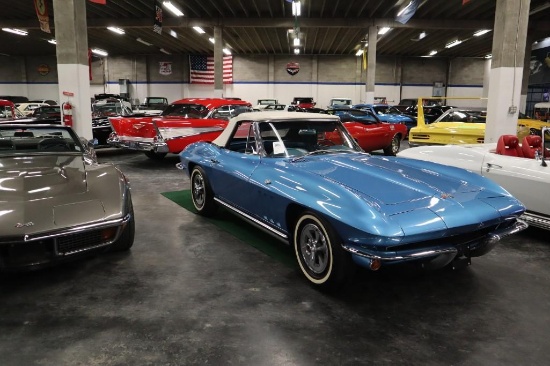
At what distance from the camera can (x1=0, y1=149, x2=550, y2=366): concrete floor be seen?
239cm

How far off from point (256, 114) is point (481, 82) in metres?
29.7

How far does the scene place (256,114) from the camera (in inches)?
183

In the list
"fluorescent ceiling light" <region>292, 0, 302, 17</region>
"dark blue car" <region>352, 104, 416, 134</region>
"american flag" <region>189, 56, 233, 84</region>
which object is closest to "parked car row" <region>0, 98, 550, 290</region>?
"dark blue car" <region>352, 104, 416, 134</region>

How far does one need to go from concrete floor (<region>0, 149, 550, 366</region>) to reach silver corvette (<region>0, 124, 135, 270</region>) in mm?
341

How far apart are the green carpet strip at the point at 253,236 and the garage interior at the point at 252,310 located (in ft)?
0.17

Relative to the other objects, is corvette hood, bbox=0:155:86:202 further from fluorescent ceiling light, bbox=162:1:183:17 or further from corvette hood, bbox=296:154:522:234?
fluorescent ceiling light, bbox=162:1:183:17

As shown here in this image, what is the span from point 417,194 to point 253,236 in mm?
2038

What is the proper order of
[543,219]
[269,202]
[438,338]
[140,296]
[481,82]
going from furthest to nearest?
[481,82], [543,219], [269,202], [140,296], [438,338]

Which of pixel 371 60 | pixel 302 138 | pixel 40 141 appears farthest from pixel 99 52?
pixel 302 138

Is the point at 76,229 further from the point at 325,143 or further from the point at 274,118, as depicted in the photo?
the point at 325,143

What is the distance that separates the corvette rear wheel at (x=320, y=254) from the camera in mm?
2930

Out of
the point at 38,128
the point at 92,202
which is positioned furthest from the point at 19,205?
the point at 38,128

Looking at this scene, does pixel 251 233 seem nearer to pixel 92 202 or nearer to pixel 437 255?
pixel 92 202

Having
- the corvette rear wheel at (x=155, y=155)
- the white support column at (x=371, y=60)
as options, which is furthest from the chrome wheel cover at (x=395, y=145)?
the white support column at (x=371, y=60)
